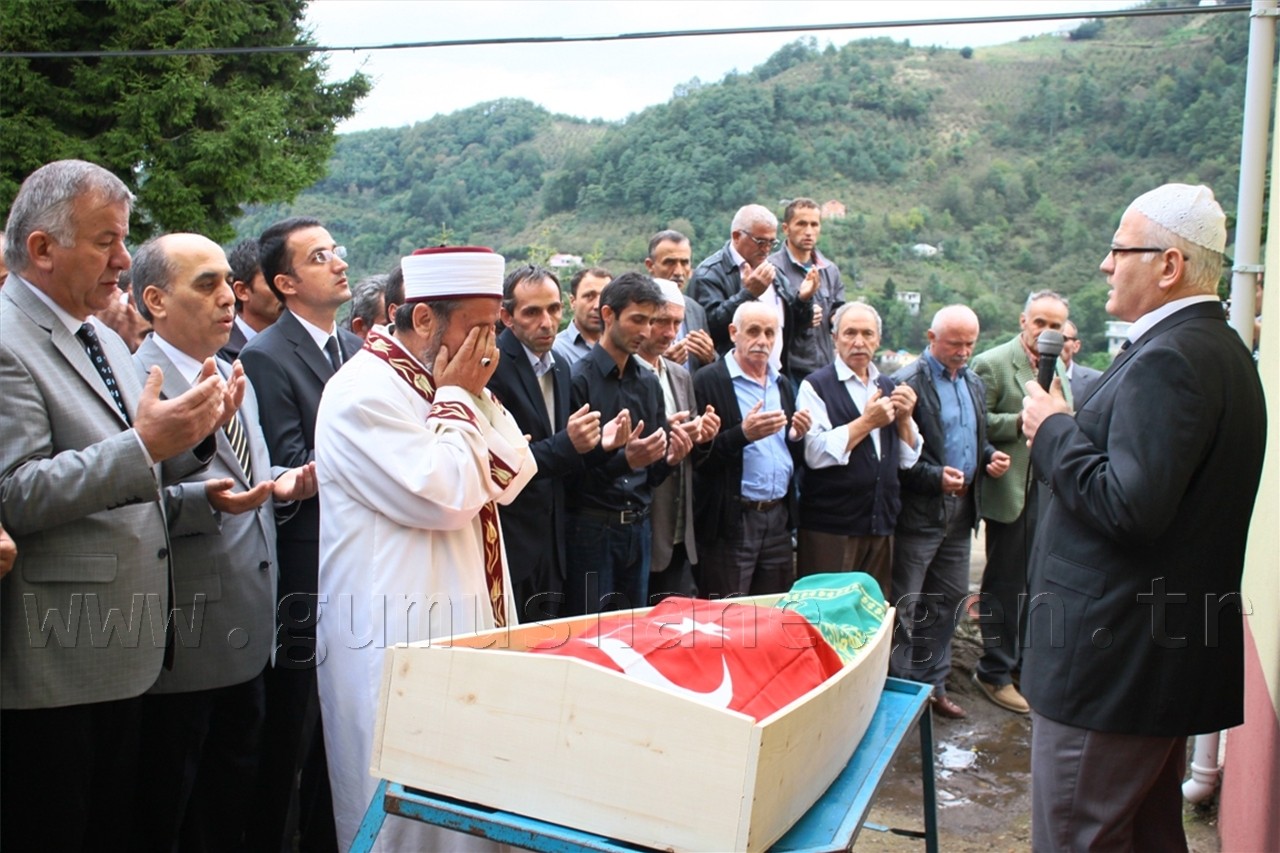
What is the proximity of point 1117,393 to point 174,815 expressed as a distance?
3013 millimetres

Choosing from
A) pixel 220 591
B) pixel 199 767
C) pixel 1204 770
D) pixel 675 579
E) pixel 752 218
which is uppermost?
pixel 752 218

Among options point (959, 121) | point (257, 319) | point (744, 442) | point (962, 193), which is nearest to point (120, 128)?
point (257, 319)

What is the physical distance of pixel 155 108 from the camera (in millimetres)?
14289

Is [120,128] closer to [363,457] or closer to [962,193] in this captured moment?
[363,457]

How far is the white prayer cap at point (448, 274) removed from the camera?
314 cm

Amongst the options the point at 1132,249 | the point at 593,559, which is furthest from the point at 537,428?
the point at 1132,249

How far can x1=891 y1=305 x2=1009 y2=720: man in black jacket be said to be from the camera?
234 inches

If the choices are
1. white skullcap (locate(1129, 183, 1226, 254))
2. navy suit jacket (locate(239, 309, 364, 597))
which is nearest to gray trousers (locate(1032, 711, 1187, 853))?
white skullcap (locate(1129, 183, 1226, 254))

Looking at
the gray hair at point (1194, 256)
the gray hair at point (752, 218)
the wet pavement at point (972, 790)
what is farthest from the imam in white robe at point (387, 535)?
the gray hair at point (752, 218)

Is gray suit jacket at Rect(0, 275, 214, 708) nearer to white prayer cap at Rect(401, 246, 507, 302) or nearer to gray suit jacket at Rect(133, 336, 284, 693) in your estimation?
gray suit jacket at Rect(133, 336, 284, 693)

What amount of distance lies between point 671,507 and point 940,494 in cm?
160

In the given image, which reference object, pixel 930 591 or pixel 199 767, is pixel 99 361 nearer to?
pixel 199 767

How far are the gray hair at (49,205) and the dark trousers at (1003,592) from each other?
17.2 feet

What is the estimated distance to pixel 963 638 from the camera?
720 cm
